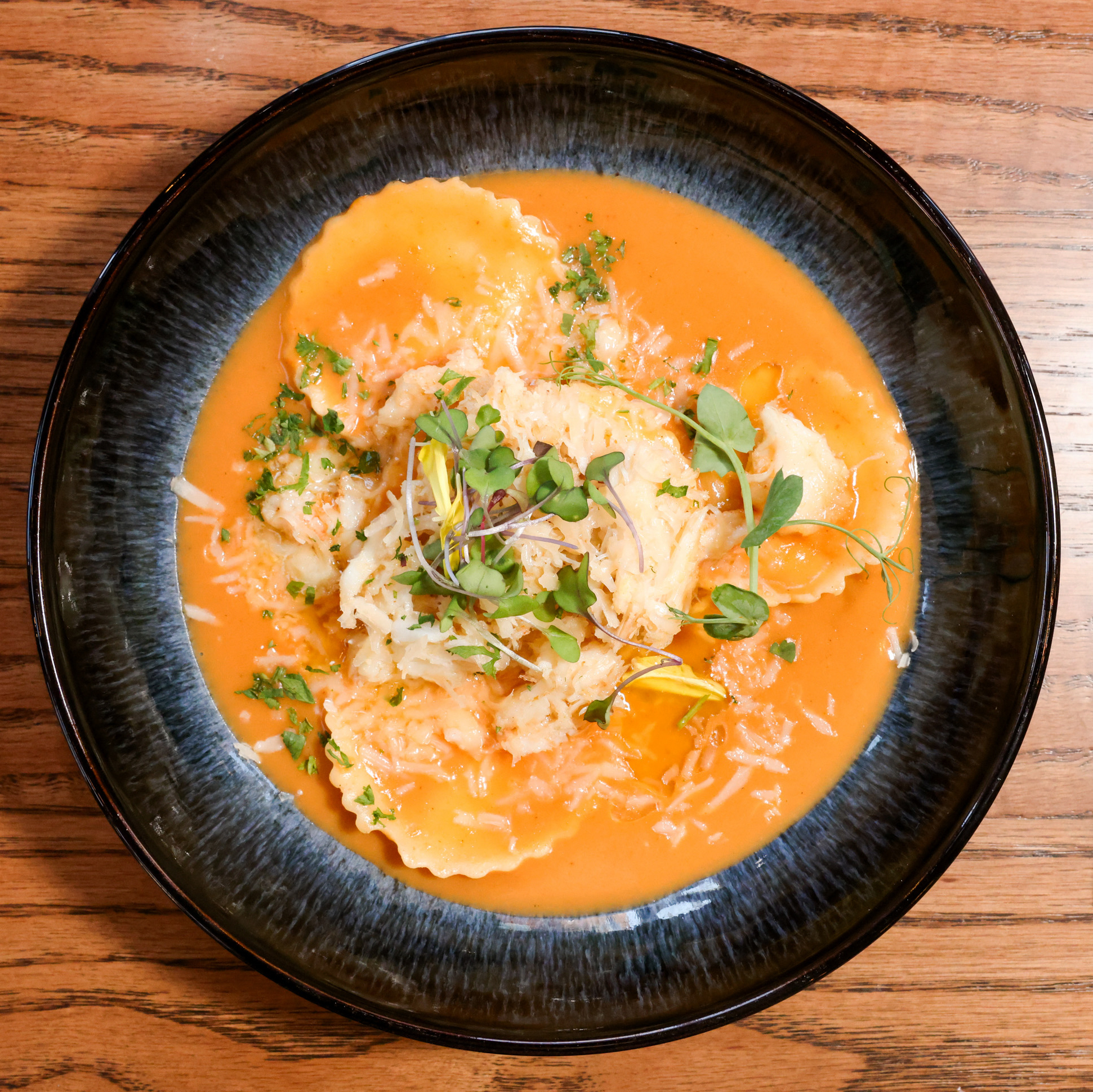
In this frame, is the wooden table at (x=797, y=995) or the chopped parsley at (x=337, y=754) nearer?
the chopped parsley at (x=337, y=754)

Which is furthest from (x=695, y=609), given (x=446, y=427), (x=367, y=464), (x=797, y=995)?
(x=797, y=995)

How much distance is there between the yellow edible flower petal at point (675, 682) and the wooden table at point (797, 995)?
5.05 feet

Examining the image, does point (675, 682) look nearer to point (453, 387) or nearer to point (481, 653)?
point (481, 653)

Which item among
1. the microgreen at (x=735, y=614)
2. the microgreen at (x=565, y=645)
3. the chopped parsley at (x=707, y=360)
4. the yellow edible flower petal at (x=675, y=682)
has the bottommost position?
the yellow edible flower petal at (x=675, y=682)

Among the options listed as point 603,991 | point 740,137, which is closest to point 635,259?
point 740,137

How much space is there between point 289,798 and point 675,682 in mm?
1879

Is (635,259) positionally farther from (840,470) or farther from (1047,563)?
(1047,563)

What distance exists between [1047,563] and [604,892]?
246cm

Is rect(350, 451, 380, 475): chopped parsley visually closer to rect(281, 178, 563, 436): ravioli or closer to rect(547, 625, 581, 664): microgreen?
rect(281, 178, 563, 436): ravioli

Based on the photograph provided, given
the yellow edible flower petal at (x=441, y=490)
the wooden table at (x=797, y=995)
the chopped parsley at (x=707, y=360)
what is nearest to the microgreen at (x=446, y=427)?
the yellow edible flower petal at (x=441, y=490)

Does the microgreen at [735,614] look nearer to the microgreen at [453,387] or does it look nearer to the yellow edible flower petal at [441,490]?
the yellow edible flower petal at [441,490]

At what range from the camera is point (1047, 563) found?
3352 millimetres

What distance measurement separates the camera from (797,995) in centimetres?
377

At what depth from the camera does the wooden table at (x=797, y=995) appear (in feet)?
12.0
